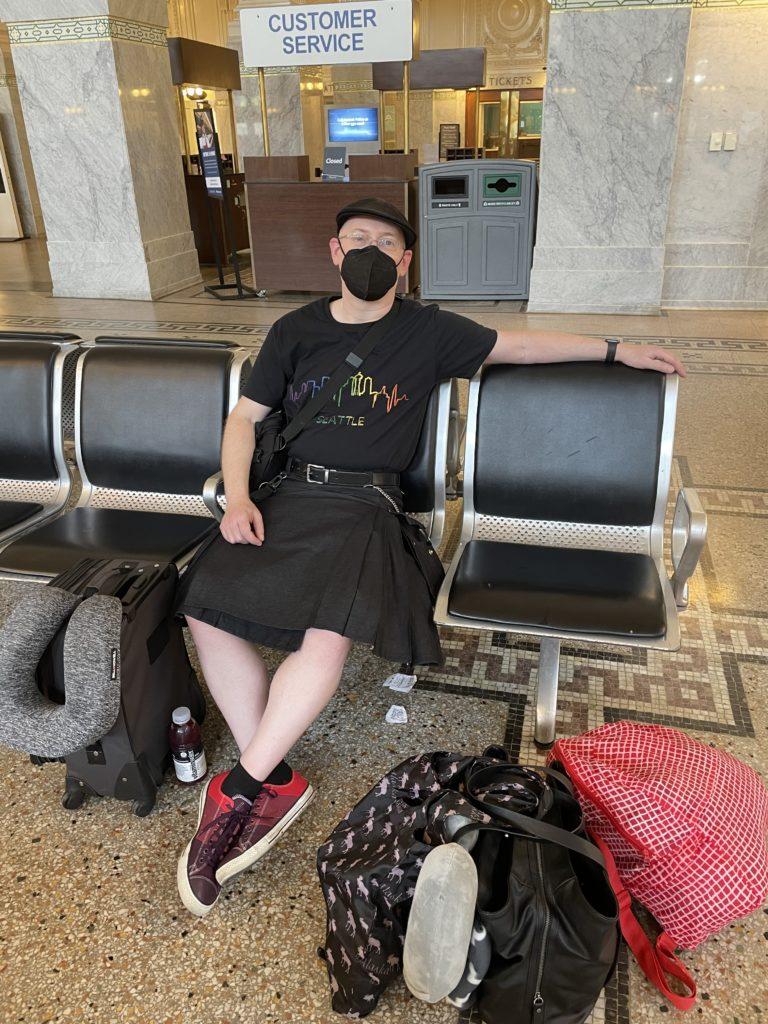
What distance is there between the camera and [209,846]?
64.6 inches

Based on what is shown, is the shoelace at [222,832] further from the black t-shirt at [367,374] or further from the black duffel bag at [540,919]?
the black t-shirt at [367,374]

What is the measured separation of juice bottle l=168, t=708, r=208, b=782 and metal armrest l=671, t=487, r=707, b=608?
4.17ft

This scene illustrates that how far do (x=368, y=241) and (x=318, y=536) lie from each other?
80 centimetres

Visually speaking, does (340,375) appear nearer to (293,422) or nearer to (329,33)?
(293,422)

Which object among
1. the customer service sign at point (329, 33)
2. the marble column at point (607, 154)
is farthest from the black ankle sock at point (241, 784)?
the customer service sign at point (329, 33)

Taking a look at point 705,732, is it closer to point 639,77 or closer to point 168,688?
point 168,688

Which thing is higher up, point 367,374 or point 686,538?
point 367,374

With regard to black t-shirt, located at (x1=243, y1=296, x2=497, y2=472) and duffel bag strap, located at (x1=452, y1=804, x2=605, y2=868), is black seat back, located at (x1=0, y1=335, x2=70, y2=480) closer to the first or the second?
black t-shirt, located at (x1=243, y1=296, x2=497, y2=472)

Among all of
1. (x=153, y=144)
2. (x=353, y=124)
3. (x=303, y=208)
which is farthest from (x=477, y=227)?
(x=353, y=124)

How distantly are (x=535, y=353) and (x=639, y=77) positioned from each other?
5.35 meters

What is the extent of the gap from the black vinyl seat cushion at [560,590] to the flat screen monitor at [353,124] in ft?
39.7

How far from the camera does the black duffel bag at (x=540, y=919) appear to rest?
1.30 meters

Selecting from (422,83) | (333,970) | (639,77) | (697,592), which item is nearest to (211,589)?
(333,970)

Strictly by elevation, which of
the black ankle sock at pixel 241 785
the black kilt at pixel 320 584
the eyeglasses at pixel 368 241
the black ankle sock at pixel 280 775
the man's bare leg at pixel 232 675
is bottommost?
the black ankle sock at pixel 280 775
